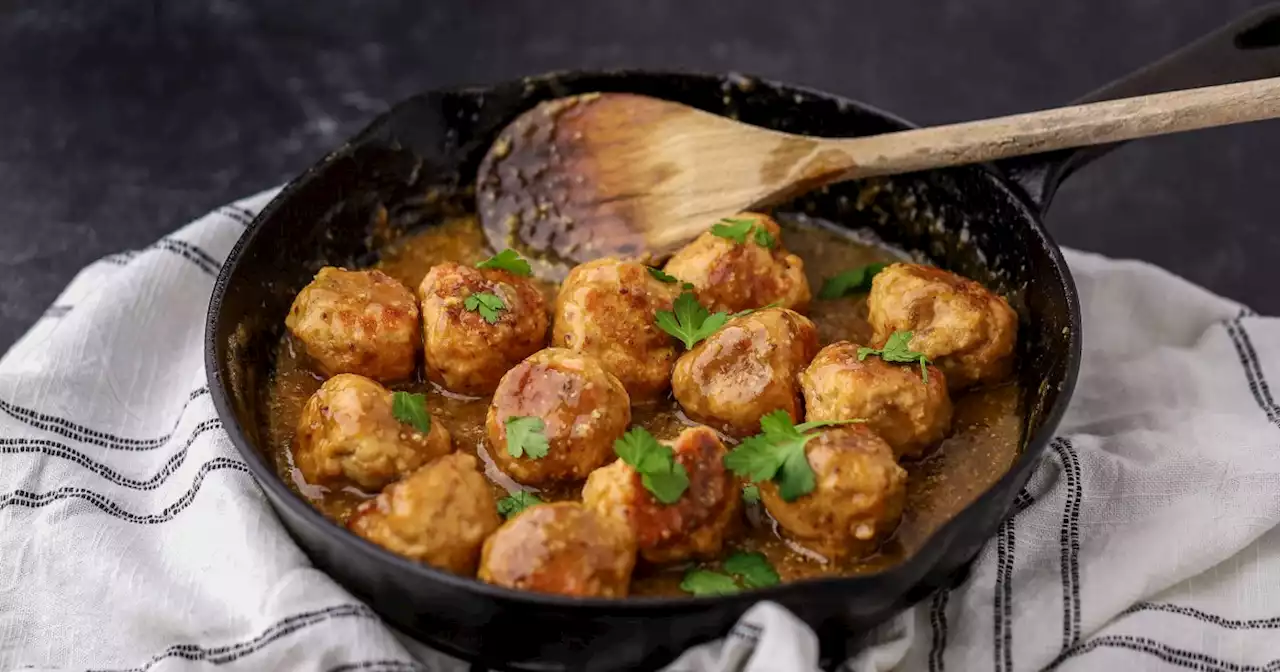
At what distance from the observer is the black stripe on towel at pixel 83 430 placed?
350cm

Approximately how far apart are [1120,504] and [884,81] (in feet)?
8.39

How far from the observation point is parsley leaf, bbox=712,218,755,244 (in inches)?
141

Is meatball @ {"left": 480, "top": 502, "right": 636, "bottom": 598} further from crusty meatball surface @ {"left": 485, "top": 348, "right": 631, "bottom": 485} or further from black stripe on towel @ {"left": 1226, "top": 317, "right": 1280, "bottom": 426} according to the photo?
black stripe on towel @ {"left": 1226, "top": 317, "right": 1280, "bottom": 426}

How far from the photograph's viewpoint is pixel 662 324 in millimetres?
3338

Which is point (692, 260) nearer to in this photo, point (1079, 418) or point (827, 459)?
point (827, 459)

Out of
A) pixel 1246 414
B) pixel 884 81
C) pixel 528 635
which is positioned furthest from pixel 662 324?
pixel 884 81

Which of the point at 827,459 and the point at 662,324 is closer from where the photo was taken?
the point at 827,459

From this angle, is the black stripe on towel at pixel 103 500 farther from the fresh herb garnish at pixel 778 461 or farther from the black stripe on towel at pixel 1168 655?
the black stripe on towel at pixel 1168 655

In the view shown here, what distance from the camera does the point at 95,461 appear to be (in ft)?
11.5

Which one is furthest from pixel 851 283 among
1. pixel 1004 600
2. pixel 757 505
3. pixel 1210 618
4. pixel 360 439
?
pixel 360 439

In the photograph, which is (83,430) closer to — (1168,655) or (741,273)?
(741,273)

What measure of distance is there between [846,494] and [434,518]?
84 centimetres

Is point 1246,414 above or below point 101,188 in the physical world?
above

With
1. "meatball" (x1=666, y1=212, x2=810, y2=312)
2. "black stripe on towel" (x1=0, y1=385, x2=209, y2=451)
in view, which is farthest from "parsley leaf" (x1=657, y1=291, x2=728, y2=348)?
"black stripe on towel" (x1=0, y1=385, x2=209, y2=451)
